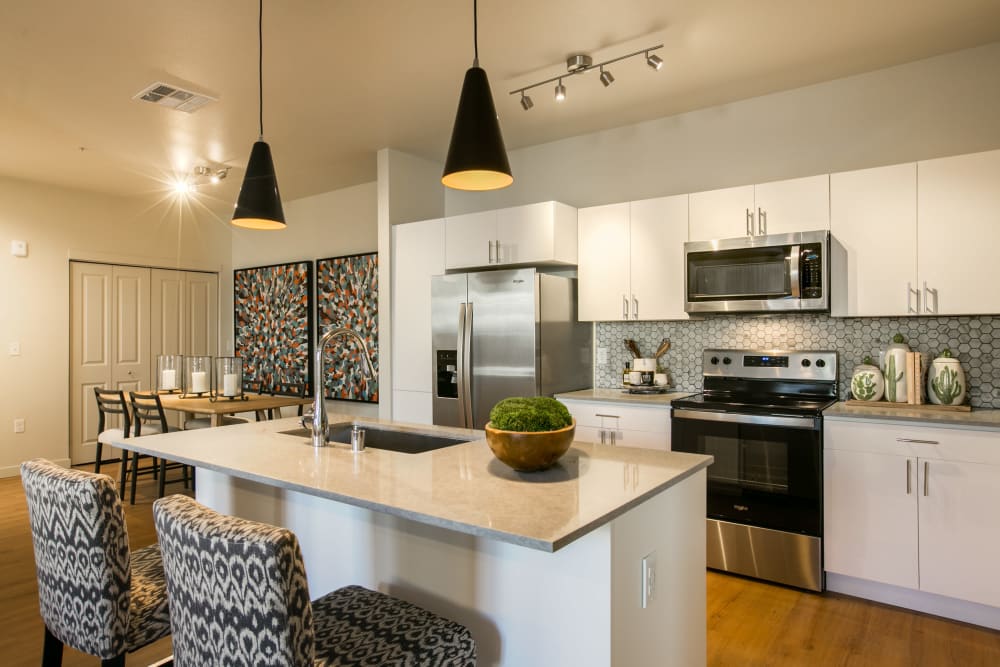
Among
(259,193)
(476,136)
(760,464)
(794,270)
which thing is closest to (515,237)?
(794,270)

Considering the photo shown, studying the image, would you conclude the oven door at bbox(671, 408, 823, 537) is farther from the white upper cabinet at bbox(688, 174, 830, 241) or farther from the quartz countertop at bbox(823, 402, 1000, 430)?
the white upper cabinet at bbox(688, 174, 830, 241)

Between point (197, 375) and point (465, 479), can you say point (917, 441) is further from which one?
point (197, 375)

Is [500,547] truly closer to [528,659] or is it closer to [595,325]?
[528,659]

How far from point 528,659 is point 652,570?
389mm

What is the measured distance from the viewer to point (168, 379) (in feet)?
17.9

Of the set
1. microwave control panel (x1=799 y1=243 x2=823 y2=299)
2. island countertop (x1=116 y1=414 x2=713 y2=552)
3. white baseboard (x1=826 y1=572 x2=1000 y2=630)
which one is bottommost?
white baseboard (x1=826 y1=572 x2=1000 y2=630)

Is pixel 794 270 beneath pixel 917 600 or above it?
above

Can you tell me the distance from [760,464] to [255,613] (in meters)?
2.58

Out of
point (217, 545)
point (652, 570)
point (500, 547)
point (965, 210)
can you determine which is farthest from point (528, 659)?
point (965, 210)

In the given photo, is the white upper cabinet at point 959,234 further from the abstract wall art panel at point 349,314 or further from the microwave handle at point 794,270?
the abstract wall art panel at point 349,314

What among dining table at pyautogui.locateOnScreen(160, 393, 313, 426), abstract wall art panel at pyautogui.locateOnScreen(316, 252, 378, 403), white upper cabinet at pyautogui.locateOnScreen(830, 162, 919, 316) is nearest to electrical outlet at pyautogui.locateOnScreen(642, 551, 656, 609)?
white upper cabinet at pyautogui.locateOnScreen(830, 162, 919, 316)

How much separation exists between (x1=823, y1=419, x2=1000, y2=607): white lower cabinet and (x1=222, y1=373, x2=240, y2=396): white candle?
4066mm

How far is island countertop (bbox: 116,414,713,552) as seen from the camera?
126 cm

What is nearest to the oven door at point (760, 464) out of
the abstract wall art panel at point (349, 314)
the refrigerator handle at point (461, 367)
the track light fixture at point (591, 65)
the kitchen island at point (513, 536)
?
the kitchen island at point (513, 536)
